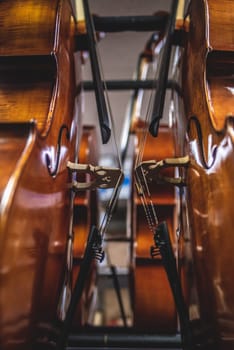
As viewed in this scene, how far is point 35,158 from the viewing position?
729 millimetres

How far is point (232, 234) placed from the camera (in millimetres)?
684

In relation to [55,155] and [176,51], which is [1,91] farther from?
[176,51]

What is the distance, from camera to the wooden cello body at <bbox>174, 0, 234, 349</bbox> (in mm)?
711

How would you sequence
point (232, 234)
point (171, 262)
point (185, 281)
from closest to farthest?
point (232, 234) < point (171, 262) < point (185, 281)

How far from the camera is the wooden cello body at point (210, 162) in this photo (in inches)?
28.0

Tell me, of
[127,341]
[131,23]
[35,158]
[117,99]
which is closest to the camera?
[35,158]

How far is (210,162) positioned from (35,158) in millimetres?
308

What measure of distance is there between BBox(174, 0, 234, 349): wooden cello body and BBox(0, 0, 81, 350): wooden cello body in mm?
268

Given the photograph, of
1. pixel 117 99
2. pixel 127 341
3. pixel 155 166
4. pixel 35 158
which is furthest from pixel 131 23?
pixel 117 99

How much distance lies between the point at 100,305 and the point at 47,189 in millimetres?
2326

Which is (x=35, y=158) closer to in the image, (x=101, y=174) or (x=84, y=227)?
(x=101, y=174)

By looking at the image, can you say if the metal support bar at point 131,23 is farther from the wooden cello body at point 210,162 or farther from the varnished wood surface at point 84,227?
the varnished wood surface at point 84,227

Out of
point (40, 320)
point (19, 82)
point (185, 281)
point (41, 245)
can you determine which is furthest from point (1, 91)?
point (185, 281)

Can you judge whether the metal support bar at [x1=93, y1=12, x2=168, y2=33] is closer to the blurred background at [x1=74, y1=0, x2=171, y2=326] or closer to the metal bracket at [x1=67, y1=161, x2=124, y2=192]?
the blurred background at [x1=74, y1=0, x2=171, y2=326]
